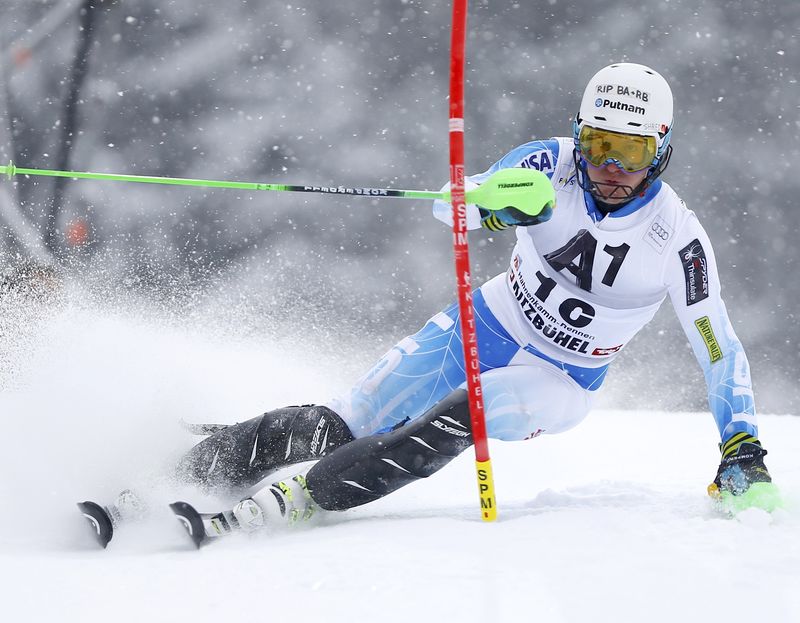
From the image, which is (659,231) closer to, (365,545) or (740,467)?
(740,467)

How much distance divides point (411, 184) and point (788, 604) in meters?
6.38

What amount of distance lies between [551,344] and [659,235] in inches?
19.8

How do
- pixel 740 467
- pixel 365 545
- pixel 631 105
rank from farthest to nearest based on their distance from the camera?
pixel 631 105
pixel 740 467
pixel 365 545

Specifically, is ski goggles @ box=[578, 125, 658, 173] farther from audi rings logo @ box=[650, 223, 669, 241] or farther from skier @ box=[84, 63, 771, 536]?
audi rings logo @ box=[650, 223, 669, 241]

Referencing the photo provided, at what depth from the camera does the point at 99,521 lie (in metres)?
2.47

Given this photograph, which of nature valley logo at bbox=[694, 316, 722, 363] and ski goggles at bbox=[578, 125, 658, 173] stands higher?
ski goggles at bbox=[578, 125, 658, 173]

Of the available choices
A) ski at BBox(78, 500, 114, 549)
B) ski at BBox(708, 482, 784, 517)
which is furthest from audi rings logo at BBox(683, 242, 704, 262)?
ski at BBox(78, 500, 114, 549)

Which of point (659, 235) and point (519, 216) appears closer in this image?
point (519, 216)

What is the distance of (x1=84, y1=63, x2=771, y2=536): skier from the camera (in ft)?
8.05

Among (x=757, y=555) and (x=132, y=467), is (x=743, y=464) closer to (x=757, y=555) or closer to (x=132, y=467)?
(x=757, y=555)

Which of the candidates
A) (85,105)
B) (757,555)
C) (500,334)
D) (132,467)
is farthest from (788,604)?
(85,105)

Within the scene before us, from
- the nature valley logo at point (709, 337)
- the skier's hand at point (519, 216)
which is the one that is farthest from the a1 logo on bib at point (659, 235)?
the skier's hand at point (519, 216)

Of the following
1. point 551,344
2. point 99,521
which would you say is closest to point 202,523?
point 99,521

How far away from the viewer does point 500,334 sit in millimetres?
3043
